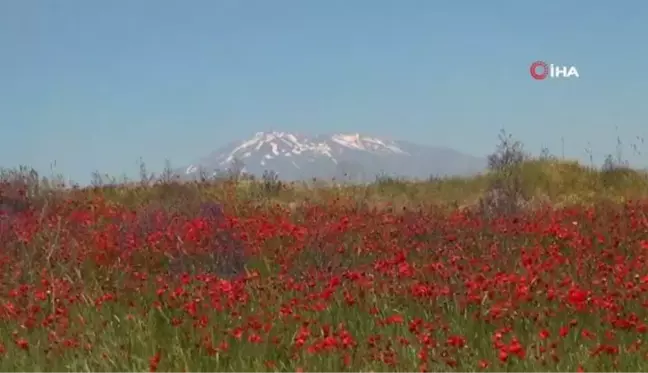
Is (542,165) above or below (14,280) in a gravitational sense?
above

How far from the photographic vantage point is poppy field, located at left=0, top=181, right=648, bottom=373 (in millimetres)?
4188

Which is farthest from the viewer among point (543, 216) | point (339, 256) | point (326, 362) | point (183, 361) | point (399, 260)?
point (543, 216)

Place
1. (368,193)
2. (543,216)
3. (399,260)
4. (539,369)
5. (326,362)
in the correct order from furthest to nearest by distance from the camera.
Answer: (368,193), (543,216), (399,260), (326,362), (539,369)

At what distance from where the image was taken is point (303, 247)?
8.73 metres

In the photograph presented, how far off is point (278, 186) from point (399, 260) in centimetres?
1206

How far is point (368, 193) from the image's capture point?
17.8 m

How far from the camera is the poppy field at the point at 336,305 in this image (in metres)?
4.19

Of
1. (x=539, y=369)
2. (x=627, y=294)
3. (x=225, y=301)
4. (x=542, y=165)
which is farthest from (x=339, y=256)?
(x=542, y=165)

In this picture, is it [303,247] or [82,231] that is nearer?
[303,247]

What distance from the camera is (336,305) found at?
5.49 m

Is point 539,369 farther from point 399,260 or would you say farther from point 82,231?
point 82,231

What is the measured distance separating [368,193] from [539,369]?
1408 centimetres

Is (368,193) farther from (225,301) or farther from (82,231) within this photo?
(225,301)

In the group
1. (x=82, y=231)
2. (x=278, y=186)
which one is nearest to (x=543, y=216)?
(x=82, y=231)
